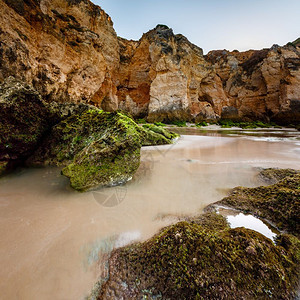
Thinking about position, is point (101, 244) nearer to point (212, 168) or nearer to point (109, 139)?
point (109, 139)

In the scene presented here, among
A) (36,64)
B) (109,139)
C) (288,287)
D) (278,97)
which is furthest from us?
(278,97)

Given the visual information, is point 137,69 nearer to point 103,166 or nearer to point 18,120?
point 18,120

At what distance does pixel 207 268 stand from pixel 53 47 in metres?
12.3

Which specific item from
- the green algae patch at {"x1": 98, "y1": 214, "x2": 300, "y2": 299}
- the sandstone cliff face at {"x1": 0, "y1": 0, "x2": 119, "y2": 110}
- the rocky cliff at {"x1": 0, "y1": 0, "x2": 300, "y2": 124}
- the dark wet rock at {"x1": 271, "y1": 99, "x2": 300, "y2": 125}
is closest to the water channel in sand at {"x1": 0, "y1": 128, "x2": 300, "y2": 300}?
the green algae patch at {"x1": 98, "y1": 214, "x2": 300, "y2": 299}

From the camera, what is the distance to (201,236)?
104 cm

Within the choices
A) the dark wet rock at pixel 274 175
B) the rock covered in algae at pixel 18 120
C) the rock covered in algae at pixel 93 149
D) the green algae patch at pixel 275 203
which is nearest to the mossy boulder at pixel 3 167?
the rock covered in algae at pixel 18 120

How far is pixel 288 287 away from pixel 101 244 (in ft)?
4.14

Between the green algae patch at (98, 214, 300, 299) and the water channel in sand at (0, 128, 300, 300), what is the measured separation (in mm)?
257

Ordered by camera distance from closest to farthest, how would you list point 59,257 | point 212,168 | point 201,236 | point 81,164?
point 201,236 < point 59,257 < point 81,164 < point 212,168

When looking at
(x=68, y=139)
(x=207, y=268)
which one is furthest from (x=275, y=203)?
(x=68, y=139)

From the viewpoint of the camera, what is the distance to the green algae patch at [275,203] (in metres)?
1.34

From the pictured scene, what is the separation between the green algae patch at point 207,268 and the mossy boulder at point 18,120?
306 centimetres

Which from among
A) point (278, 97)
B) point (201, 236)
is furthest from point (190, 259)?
point (278, 97)

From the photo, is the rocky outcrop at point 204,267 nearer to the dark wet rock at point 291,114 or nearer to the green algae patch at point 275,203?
the green algae patch at point 275,203
